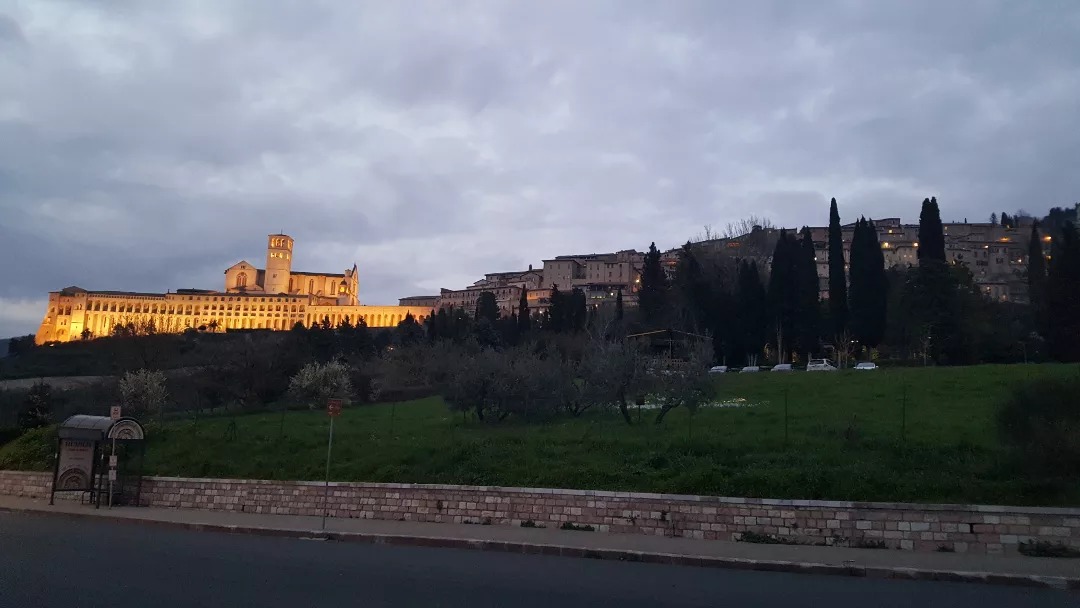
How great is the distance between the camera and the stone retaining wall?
13.0 metres

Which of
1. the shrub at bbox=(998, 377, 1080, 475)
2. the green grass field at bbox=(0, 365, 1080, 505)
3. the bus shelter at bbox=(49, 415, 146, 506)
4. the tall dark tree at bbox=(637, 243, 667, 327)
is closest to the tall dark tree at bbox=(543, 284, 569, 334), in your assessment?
the tall dark tree at bbox=(637, 243, 667, 327)

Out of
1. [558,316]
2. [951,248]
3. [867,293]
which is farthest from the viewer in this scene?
[951,248]

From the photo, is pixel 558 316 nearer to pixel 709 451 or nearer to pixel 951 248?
pixel 709 451

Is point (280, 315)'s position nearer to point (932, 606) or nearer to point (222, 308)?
point (222, 308)

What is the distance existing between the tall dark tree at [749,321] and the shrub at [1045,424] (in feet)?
129

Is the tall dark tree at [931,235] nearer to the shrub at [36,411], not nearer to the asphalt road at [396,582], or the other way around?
the asphalt road at [396,582]

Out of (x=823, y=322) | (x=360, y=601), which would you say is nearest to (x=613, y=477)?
(x=360, y=601)

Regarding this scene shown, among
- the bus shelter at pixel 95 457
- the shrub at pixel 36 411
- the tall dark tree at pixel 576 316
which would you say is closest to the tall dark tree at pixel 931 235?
the tall dark tree at pixel 576 316

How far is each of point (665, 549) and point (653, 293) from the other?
5751 cm

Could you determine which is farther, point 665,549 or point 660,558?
point 665,549

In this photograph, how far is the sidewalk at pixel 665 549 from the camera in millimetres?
11602

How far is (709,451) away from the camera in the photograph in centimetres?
1777

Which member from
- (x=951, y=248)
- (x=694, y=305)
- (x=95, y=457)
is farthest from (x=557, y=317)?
(x=951, y=248)

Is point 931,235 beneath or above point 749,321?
above
